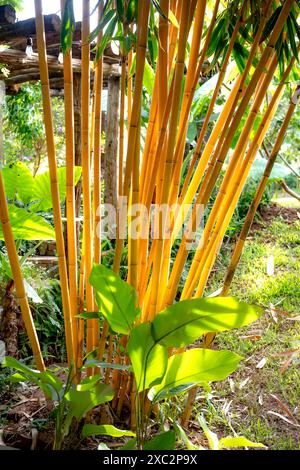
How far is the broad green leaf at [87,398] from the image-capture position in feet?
3.53

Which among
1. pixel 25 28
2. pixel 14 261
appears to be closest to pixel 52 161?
pixel 14 261

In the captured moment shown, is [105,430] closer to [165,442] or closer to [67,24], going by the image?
[165,442]

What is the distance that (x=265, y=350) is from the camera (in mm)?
2160

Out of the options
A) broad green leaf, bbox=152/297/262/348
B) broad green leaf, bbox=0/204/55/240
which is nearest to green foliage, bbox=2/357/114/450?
broad green leaf, bbox=152/297/262/348

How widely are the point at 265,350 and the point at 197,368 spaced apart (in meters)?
1.17

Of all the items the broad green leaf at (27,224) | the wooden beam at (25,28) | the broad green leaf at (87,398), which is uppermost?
the wooden beam at (25,28)

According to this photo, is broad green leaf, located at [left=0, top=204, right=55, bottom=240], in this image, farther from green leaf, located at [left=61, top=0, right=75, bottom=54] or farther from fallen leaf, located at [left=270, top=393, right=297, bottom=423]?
fallen leaf, located at [left=270, top=393, right=297, bottom=423]

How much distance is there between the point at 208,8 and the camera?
1.64 metres

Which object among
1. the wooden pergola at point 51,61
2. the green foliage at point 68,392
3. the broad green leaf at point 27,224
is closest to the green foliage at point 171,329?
the green foliage at point 68,392

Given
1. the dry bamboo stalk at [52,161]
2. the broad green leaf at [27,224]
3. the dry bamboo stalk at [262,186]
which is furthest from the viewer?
the broad green leaf at [27,224]

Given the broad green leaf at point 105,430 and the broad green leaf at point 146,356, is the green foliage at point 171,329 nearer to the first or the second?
the broad green leaf at point 146,356

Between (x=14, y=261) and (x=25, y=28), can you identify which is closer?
(x=14, y=261)

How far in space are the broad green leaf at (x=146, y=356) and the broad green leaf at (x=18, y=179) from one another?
2.82 ft
